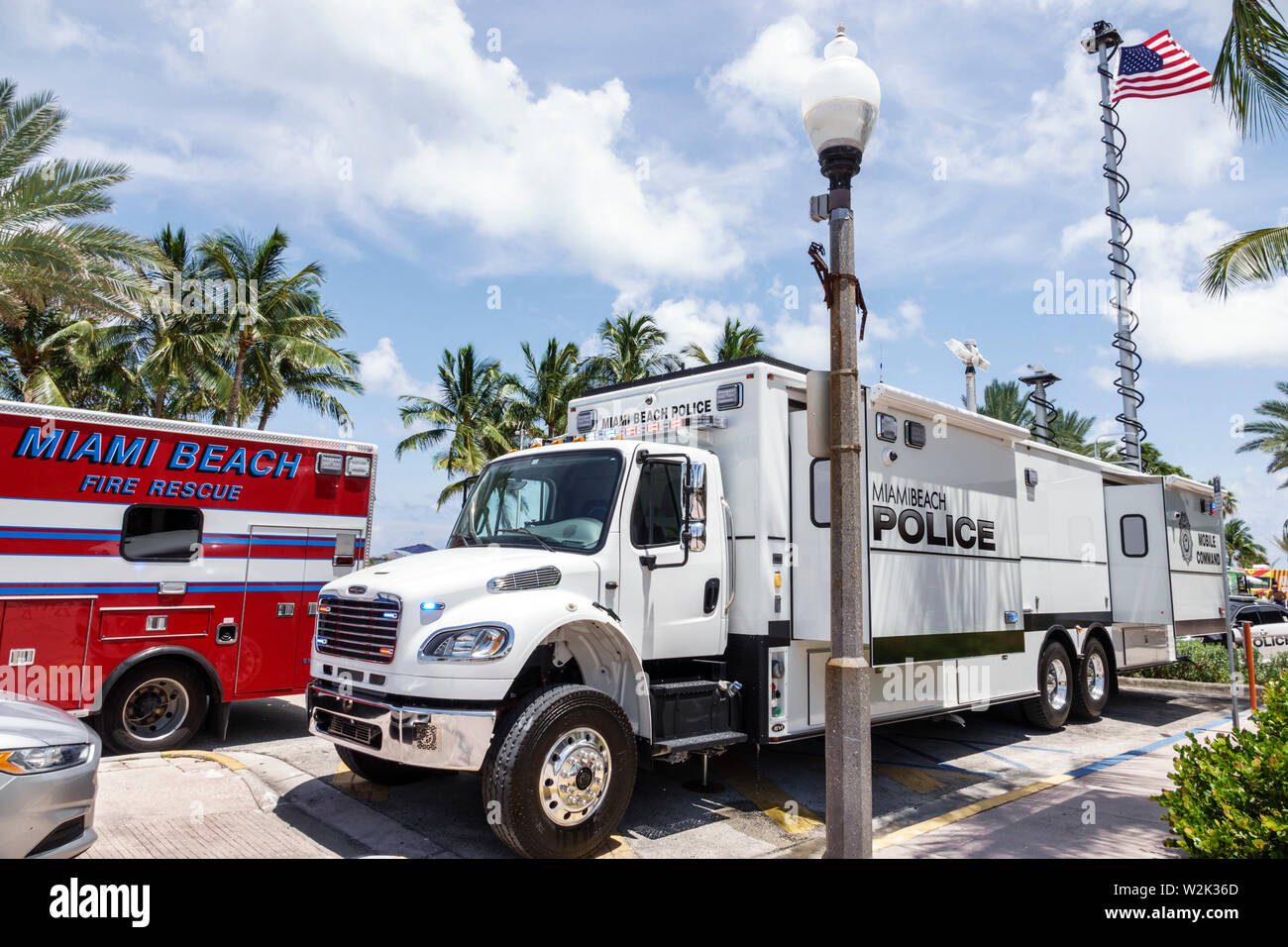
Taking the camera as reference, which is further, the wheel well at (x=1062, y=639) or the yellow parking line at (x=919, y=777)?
the wheel well at (x=1062, y=639)

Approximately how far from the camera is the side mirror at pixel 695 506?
614cm

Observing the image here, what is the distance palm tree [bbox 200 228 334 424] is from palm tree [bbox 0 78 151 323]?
34.0 feet

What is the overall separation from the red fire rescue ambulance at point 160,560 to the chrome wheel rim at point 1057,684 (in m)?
8.34

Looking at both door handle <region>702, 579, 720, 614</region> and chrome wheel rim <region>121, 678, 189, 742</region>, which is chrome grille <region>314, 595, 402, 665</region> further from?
chrome wheel rim <region>121, 678, 189, 742</region>

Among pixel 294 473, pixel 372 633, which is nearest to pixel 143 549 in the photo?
pixel 294 473

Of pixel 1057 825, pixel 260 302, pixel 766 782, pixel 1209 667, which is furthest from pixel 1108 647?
pixel 260 302

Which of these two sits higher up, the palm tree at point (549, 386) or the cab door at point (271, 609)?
the palm tree at point (549, 386)

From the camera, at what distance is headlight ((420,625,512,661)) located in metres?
5.09

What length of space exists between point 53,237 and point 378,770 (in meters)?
11.1

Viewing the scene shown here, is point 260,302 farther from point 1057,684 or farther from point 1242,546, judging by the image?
point 1242,546

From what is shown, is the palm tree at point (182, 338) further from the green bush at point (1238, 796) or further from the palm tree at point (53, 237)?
the green bush at point (1238, 796)

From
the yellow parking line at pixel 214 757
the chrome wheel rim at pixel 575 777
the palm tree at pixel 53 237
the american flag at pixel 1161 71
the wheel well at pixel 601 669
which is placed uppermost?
the american flag at pixel 1161 71

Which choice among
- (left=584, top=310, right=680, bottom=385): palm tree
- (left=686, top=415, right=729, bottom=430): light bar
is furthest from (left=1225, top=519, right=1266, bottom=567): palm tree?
(left=686, top=415, right=729, bottom=430): light bar

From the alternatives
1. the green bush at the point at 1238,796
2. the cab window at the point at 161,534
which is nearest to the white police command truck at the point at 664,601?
the green bush at the point at 1238,796
